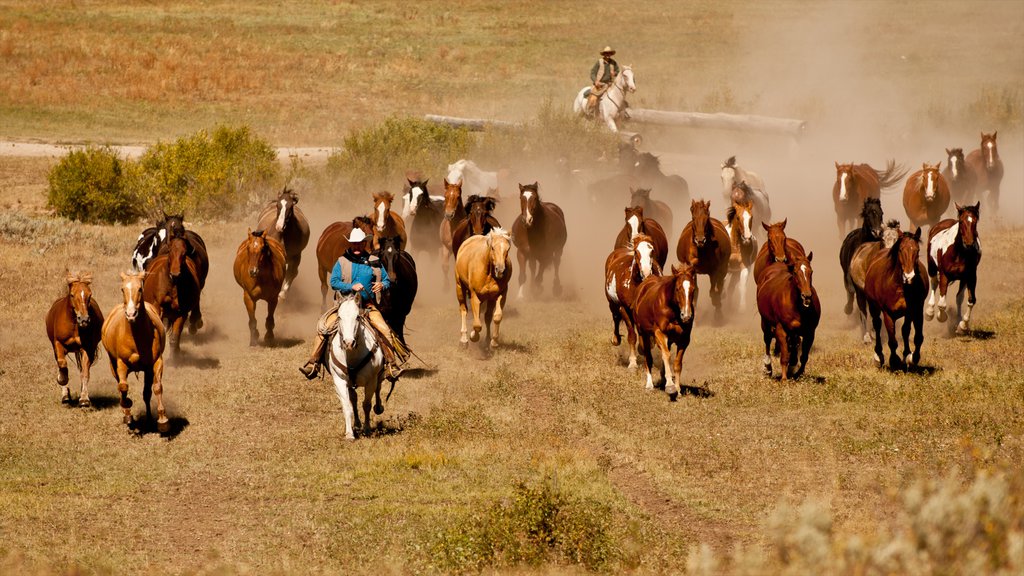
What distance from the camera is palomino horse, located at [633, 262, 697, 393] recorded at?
674 inches

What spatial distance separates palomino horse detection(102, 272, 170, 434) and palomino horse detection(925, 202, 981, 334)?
42.2ft

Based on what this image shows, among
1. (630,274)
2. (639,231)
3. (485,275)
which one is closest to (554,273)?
(639,231)

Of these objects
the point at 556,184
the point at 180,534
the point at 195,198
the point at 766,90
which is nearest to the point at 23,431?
the point at 180,534

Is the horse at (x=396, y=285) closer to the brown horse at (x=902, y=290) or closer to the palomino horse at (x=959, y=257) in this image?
the brown horse at (x=902, y=290)

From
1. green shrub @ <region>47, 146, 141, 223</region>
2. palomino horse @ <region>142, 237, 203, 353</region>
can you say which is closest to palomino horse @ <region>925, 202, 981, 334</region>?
palomino horse @ <region>142, 237, 203, 353</region>

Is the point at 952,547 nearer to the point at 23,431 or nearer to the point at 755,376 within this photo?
the point at 755,376

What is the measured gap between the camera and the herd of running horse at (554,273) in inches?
670

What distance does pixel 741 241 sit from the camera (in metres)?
24.7

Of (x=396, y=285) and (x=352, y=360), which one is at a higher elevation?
(x=396, y=285)

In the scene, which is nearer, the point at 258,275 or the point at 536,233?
the point at 258,275

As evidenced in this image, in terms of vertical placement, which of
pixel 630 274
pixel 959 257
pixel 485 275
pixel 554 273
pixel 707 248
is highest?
pixel 707 248

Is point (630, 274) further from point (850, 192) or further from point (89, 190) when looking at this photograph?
point (89, 190)

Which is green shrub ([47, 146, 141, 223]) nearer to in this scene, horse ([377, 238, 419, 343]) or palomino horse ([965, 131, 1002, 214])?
horse ([377, 238, 419, 343])

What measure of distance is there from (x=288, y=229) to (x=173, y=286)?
4636 mm
